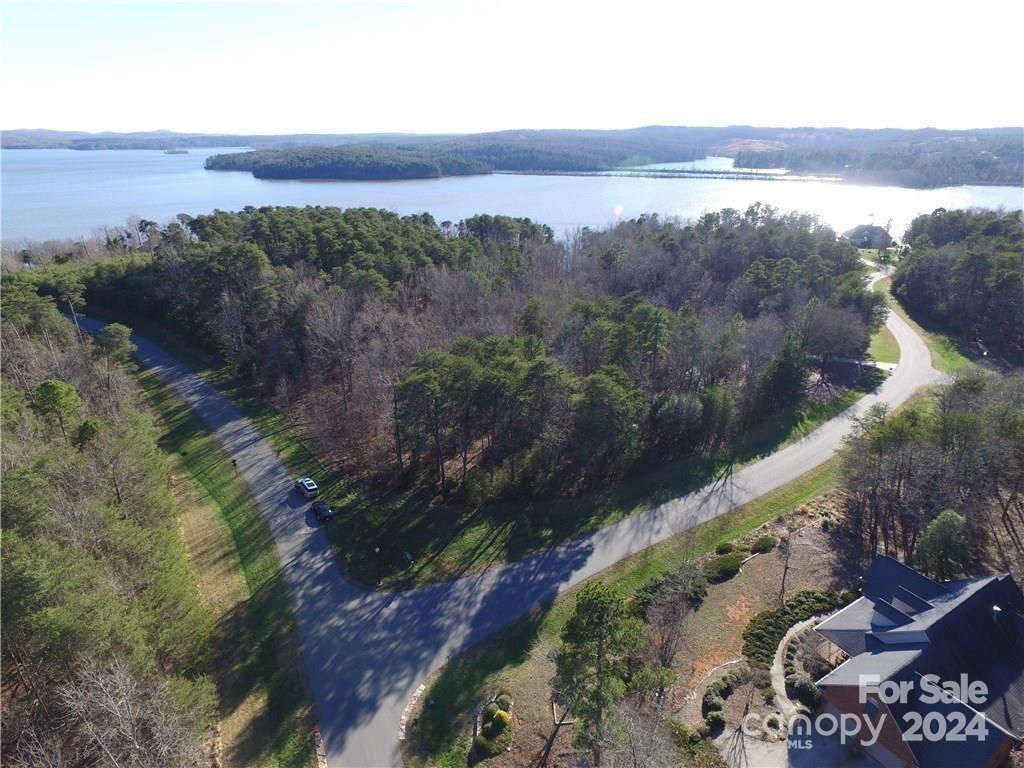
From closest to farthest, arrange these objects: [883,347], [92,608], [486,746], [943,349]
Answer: [92,608] → [486,746] → [943,349] → [883,347]

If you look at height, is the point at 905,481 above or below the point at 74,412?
below

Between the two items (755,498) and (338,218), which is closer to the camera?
(755,498)

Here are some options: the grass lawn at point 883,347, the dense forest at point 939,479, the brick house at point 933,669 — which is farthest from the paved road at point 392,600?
the grass lawn at point 883,347

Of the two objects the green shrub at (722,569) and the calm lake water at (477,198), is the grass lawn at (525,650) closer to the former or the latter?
the green shrub at (722,569)

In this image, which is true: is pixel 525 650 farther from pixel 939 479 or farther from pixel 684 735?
pixel 939 479

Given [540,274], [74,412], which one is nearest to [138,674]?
[74,412]

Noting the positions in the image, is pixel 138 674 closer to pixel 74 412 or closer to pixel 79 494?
pixel 79 494

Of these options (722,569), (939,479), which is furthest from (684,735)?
(939,479)
